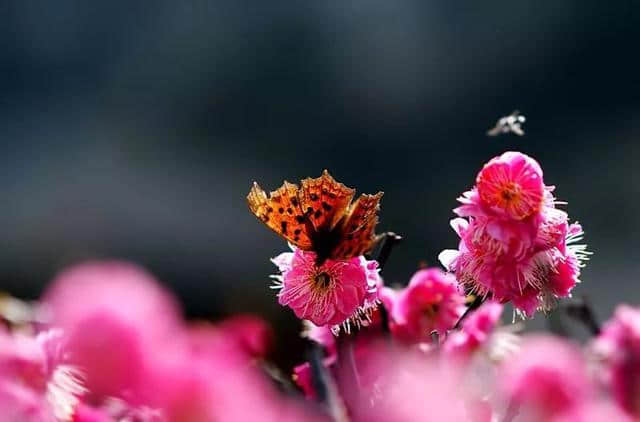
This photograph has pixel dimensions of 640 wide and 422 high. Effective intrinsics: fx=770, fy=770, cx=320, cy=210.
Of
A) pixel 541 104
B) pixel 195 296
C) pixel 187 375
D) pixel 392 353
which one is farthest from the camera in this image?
pixel 541 104

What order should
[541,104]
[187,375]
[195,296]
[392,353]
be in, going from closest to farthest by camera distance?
[187,375] < [392,353] < [195,296] < [541,104]

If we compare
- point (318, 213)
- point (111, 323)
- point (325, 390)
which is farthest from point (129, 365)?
point (318, 213)

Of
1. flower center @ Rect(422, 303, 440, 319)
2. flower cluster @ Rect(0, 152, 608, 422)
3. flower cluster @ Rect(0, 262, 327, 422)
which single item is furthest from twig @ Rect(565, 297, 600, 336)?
flower cluster @ Rect(0, 262, 327, 422)

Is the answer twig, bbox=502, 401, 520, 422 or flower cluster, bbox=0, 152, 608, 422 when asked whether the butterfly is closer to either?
flower cluster, bbox=0, 152, 608, 422

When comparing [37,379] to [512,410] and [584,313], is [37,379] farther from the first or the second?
[584,313]

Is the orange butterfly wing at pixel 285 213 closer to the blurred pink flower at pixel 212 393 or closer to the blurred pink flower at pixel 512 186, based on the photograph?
the blurred pink flower at pixel 512 186

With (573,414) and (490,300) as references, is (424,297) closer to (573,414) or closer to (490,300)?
(490,300)

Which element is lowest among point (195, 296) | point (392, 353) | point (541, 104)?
point (392, 353)

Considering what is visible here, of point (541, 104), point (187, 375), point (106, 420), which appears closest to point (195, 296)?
point (541, 104)
